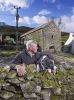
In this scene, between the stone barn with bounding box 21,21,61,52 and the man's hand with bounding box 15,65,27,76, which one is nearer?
the man's hand with bounding box 15,65,27,76

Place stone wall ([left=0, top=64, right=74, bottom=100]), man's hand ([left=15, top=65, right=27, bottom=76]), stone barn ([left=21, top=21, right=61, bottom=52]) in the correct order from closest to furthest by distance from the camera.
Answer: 1. stone wall ([left=0, top=64, right=74, bottom=100])
2. man's hand ([left=15, top=65, right=27, bottom=76])
3. stone barn ([left=21, top=21, right=61, bottom=52])

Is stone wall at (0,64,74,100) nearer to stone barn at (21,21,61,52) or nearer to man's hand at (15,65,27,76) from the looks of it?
man's hand at (15,65,27,76)

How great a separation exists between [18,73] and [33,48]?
742mm

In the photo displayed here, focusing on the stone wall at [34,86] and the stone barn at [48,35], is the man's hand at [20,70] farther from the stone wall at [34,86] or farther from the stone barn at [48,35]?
the stone barn at [48,35]

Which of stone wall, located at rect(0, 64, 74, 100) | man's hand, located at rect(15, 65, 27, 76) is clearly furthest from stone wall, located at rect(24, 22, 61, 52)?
man's hand, located at rect(15, 65, 27, 76)

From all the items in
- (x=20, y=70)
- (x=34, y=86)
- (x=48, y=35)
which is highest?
(x=20, y=70)

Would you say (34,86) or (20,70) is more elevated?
(20,70)

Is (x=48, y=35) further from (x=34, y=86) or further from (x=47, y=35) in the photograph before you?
(x=34, y=86)

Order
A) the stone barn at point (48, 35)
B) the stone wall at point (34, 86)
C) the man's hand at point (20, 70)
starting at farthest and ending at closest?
the stone barn at point (48, 35) < the man's hand at point (20, 70) < the stone wall at point (34, 86)

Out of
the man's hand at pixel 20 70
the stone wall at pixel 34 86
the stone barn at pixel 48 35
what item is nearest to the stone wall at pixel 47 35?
the stone barn at pixel 48 35

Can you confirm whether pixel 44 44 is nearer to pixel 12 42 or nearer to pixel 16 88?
pixel 12 42

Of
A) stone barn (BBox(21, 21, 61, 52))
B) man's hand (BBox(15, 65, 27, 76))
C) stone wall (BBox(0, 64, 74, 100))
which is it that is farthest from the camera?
stone barn (BBox(21, 21, 61, 52))

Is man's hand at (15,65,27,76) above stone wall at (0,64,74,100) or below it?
above

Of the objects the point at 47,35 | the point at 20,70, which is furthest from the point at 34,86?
the point at 47,35
